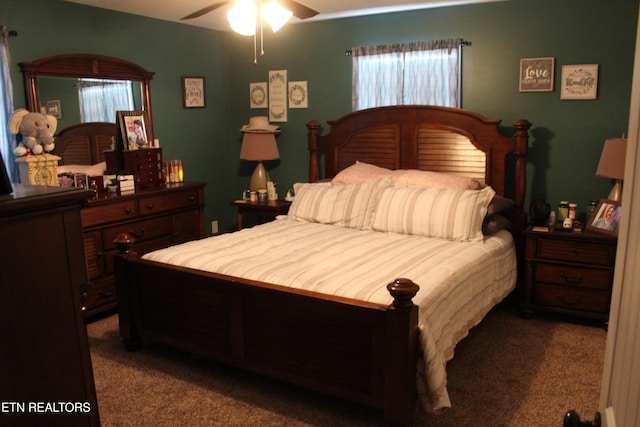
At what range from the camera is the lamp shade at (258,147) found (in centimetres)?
502

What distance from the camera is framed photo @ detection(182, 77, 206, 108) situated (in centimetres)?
512

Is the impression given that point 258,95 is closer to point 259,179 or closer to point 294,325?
point 259,179

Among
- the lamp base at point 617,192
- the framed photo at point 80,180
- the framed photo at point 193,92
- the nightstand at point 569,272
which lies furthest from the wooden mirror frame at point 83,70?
the lamp base at point 617,192

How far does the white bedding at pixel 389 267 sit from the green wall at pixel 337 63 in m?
0.94

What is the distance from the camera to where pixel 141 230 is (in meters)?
4.20

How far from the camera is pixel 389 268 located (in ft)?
9.57

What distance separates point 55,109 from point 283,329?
8.53ft

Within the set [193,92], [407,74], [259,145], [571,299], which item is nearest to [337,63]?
[407,74]

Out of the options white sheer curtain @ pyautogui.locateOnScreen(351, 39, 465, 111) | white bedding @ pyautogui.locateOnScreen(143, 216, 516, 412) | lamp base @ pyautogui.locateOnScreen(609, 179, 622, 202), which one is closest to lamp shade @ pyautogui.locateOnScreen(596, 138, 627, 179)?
lamp base @ pyautogui.locateOnScreen(609, 179, 622, 202)

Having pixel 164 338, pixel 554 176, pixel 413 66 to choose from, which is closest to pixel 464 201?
pixel 554 176

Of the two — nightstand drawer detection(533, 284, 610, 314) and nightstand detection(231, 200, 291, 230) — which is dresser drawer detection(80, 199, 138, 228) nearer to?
nightstand detection(231, 200, 291, 230)

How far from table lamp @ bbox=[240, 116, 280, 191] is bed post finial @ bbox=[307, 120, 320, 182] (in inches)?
15.2

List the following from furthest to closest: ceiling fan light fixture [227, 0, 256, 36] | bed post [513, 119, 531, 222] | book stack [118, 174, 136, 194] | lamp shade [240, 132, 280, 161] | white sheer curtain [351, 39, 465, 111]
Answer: lamp shade [240, 132, 280, 161] < white sheer curtain [351, 39, 465, 111] < book stack [118, 174, 136, 194] < bed post [513, 119, 531, 222] < ceiling fan light fixture [227, 0, 256, 36]

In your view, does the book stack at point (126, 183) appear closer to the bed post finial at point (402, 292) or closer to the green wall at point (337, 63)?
the green wall at point (337, 63)
